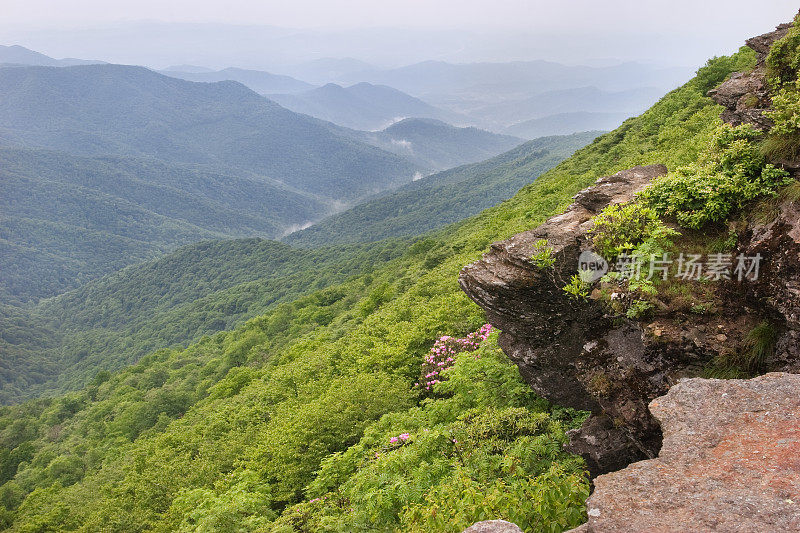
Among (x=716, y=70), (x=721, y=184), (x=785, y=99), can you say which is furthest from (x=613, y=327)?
(x=716, y=70)

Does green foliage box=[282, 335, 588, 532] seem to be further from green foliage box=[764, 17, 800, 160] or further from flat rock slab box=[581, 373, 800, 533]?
green foliage box=[764, 17, 800, 160]

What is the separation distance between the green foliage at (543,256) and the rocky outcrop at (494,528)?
15.9 ft

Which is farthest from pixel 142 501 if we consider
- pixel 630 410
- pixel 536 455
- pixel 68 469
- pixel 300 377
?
pixel 68 469

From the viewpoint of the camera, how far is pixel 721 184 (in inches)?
329

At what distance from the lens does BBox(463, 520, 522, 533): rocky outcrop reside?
215 inches

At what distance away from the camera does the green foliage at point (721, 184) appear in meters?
8.12

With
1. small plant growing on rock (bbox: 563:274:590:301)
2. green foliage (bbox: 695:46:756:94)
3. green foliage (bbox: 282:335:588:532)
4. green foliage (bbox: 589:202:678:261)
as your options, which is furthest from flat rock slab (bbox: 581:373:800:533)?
green foliage (bbox: 695:46:756:94)

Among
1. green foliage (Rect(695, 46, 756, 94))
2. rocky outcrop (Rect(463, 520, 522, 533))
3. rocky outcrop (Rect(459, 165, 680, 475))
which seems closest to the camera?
rocky outcrop (Rect(463, 520, 522, 533))

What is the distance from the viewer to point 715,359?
24.1 feet

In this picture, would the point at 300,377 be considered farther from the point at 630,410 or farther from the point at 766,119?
the point at 766,119

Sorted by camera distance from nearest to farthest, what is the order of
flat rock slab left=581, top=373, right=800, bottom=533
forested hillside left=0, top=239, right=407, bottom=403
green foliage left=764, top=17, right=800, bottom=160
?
flat rock slab left=581, top=373, right=800, bottom=533
green foliage left=764, top=17, right=800, bottom=160
forested hillside left=0, top=239, right=407, bottom=403

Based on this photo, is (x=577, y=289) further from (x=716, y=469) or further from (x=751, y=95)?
(x=751, y=95)

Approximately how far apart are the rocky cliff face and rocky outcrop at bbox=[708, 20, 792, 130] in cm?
6

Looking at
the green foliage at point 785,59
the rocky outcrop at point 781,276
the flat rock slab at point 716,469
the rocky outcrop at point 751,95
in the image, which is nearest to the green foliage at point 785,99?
the green foliage at point 785,59
